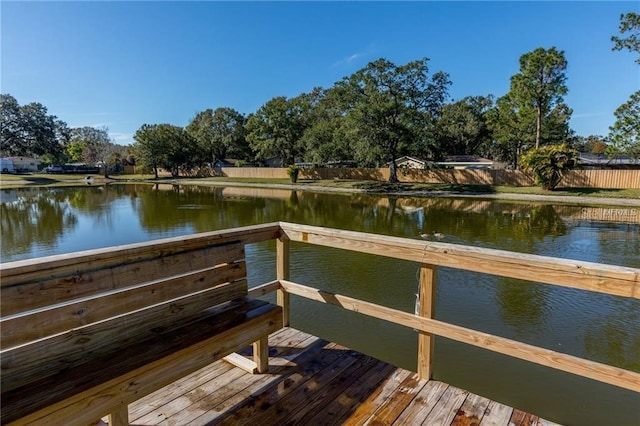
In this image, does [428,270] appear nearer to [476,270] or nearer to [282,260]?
[476,270]

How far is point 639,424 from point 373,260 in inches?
208

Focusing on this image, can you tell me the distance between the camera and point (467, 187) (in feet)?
90.7

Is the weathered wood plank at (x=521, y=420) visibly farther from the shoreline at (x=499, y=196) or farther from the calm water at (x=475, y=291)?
the shoreline at (x=499, y=196)

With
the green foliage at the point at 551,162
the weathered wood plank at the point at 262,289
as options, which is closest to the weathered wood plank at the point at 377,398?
the weathered wood plank at the point at 262,289

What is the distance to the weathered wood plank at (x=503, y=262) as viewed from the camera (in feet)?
5.23

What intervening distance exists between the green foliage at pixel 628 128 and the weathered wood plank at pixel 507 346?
26128 mm

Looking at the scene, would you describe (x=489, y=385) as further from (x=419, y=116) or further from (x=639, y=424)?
(x=419, y=116)

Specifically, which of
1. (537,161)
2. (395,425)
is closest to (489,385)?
(395,425)

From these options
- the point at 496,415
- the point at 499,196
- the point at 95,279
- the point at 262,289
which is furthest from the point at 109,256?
the point at 499,196

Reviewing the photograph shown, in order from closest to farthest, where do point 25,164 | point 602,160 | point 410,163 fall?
point 602,160 < point 410,163 < point 25,164

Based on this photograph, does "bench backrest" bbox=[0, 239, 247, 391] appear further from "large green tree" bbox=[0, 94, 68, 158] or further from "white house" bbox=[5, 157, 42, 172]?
"white house" bbox=[5, 157, 42, 172]

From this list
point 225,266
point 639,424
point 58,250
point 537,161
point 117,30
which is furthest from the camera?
point 537,161

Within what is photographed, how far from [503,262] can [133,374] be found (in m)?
1.86

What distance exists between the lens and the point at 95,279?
1598 millimetres
